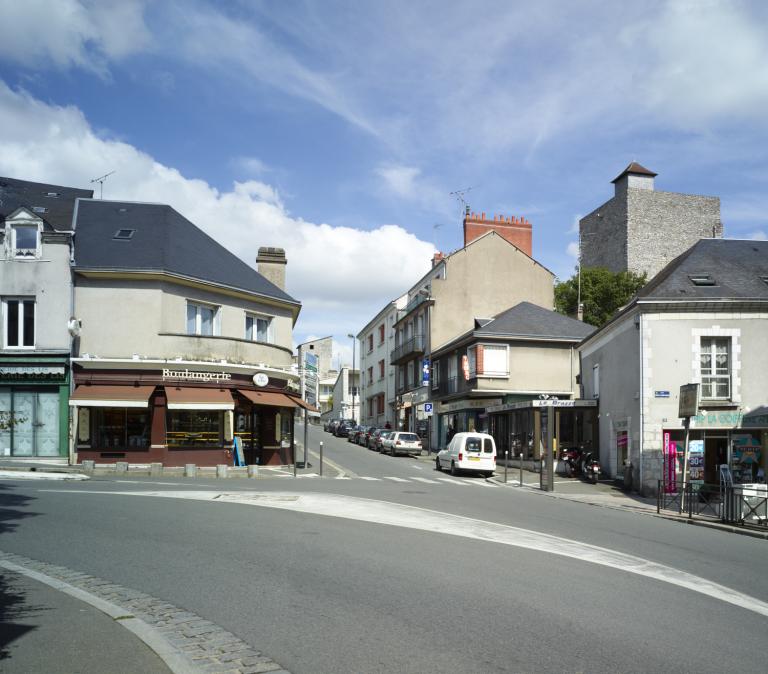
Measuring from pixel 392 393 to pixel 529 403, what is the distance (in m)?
34.0

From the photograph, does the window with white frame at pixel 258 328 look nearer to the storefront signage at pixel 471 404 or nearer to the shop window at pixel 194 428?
the shop window at pixel 194 428

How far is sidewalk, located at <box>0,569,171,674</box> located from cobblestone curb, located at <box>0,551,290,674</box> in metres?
0.11

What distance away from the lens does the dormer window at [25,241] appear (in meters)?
27.9

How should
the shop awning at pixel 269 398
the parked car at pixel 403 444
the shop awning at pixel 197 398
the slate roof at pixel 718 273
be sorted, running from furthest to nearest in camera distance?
the parked car at pixel 403 444 → the shop awning at pixel 269 398 → the shop awning at pixel 197 398 → the slate roof at pixel 718 273

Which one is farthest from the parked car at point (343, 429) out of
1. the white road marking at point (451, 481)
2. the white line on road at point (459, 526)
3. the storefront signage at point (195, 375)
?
the white line on road at point (459, 526)

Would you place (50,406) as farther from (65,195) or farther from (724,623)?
(724,623)

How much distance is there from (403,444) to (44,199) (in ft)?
70.5

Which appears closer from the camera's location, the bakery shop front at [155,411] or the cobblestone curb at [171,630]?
the cobblestone curb at [171,630]

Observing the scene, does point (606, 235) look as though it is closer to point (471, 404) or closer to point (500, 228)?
point (500, 228)

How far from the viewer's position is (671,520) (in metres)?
17.4

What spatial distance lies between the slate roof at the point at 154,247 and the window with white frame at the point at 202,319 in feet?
3.84

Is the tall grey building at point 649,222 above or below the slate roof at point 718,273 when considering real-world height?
above

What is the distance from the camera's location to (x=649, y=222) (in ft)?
255

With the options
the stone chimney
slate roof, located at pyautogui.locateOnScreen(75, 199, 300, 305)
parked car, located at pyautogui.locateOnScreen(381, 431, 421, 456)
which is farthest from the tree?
slate roof, located at pyautogui.locateOnScreen(75, 199, 300, 305)
